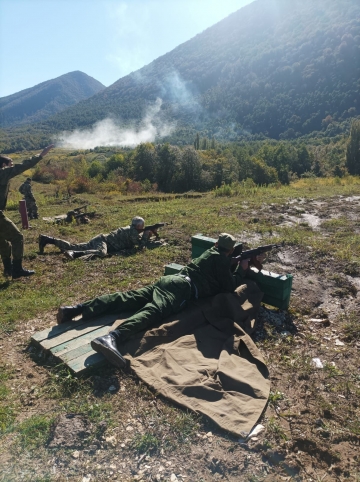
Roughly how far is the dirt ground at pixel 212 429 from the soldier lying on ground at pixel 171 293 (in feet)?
2.65

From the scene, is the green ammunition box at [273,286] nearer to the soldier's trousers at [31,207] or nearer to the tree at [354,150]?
the soldier's trousers at [31,207]

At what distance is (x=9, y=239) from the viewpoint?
7219mm

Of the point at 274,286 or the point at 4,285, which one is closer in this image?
the point at 274,286

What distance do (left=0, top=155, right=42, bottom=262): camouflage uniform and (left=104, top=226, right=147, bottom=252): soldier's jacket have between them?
245 cm

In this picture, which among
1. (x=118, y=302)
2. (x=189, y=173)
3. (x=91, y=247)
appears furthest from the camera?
(x=189, y=173)

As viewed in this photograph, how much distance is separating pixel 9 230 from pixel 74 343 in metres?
3.63

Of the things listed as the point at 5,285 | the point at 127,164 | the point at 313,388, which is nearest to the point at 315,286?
the point at 313,388

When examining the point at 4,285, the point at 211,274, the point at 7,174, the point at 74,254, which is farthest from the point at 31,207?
the point at 211,274

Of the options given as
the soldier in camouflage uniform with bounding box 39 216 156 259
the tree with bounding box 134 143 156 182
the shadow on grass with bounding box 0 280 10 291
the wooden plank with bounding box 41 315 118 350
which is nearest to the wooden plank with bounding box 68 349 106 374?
the wooden plank with bounding box 41 315 118 350

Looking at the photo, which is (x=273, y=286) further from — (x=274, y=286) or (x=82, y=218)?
(x=82, y=218)

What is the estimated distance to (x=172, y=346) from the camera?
4.57 meters

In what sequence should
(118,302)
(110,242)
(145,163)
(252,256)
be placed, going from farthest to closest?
(145,163) → (110,242) → (252,256) → (118,302)

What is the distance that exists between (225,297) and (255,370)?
132 cm

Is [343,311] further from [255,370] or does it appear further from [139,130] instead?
[139,130]
